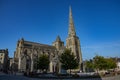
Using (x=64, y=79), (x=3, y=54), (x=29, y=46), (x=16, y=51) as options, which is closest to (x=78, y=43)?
(x=29, y=46)

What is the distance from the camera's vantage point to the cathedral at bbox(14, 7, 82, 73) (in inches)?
3108

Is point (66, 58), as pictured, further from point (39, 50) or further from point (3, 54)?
point (39, 50)

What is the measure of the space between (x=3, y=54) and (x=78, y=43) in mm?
50628

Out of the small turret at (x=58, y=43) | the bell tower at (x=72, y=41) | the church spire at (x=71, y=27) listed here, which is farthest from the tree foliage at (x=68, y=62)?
the small turret at (x=58, y=43)

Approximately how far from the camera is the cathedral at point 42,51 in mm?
78938

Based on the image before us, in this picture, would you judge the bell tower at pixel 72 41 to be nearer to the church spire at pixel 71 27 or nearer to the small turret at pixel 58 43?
the church spire at pixel 71 27

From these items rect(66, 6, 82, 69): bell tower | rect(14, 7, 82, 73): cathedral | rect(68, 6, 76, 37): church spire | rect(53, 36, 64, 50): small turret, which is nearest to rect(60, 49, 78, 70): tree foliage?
rect(14, 7, 82, 73): cathedral

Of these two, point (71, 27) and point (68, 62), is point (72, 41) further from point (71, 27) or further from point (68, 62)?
point (68, 62)

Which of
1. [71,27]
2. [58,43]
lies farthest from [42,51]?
[71,27]

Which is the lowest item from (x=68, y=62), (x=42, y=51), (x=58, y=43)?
(x=68, y=62)

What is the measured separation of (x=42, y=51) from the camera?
3831 inches

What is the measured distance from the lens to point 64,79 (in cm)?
2738

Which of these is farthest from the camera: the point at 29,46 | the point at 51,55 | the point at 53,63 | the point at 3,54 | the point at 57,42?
the point at 57,42

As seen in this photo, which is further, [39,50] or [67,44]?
[67,44]
